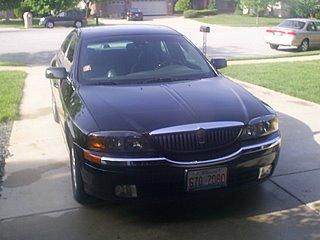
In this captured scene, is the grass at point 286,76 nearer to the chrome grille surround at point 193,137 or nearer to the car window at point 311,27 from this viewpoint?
the chrome grille surround at point 193,137

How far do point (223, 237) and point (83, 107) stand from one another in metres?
1.65

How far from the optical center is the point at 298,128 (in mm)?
6977

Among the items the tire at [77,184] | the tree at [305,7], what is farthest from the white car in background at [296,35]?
the tree at [305,7]

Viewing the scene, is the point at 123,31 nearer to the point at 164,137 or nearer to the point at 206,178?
the point at 164,137

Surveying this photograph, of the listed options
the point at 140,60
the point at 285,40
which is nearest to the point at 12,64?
the point at 285,40

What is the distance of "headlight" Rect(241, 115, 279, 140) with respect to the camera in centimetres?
402

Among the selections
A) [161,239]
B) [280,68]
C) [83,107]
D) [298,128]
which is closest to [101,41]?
[83,107]

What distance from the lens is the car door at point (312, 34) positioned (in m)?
21.4

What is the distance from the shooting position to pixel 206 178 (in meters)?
3.88

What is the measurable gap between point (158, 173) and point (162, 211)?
69 cm

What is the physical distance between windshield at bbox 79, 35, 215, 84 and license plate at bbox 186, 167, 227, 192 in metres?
1.44

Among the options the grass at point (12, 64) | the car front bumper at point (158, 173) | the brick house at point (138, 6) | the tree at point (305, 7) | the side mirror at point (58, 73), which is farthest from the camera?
the brick house at point (138, 6)

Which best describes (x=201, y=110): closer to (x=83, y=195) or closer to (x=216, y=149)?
(x=216, y=149)

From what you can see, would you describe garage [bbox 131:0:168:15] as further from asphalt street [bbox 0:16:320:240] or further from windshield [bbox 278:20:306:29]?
asphalt street [bbox 0:16:320:240]
